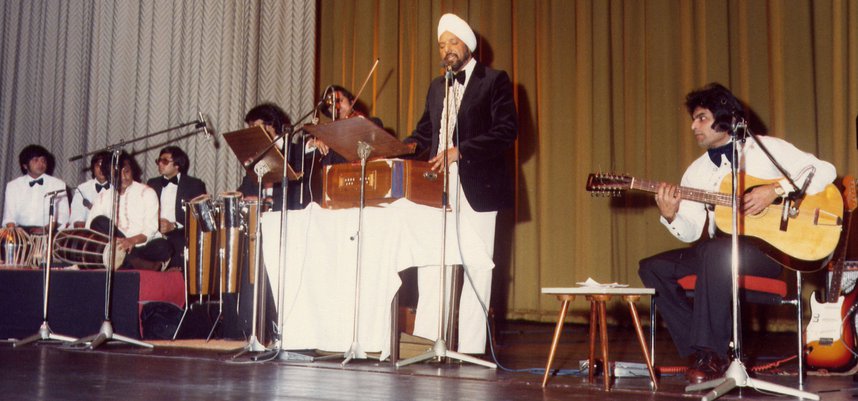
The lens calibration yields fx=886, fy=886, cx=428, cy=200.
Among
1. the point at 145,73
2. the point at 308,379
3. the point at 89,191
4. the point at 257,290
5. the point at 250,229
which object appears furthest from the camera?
the point at 145,73

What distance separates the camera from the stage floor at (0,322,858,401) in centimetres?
303

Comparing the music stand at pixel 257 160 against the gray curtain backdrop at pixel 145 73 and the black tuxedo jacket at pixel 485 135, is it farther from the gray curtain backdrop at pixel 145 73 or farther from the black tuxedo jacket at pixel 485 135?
the gray curtain backdrop at pixel 145 73

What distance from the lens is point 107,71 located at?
852cm

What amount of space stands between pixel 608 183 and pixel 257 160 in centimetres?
171

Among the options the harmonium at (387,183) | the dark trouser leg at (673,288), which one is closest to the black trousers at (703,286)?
the dark trouser leg at (673,288)

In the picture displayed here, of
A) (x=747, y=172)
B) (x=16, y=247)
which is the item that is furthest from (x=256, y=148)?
Answer: (x=16, y=247)

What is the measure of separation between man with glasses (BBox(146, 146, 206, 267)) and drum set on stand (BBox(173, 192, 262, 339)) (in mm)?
737

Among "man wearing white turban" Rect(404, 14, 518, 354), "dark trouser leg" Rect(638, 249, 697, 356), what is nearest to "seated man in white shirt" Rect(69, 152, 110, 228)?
"man wearing white turban" Rect(404, 14, 518, 354)

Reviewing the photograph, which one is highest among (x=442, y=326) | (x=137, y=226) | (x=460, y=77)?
(x=460, y=77)

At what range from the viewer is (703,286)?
3.60m

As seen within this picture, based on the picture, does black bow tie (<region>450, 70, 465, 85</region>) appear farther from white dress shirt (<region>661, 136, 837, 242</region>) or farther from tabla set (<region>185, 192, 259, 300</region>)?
tabla set (<region>185, 192, 259, 300</region>)

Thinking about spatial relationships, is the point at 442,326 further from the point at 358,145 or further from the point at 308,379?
the point at 358,145

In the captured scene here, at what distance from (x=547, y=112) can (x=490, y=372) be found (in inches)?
140

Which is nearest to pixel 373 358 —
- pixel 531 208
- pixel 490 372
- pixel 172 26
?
pixel 490 372
